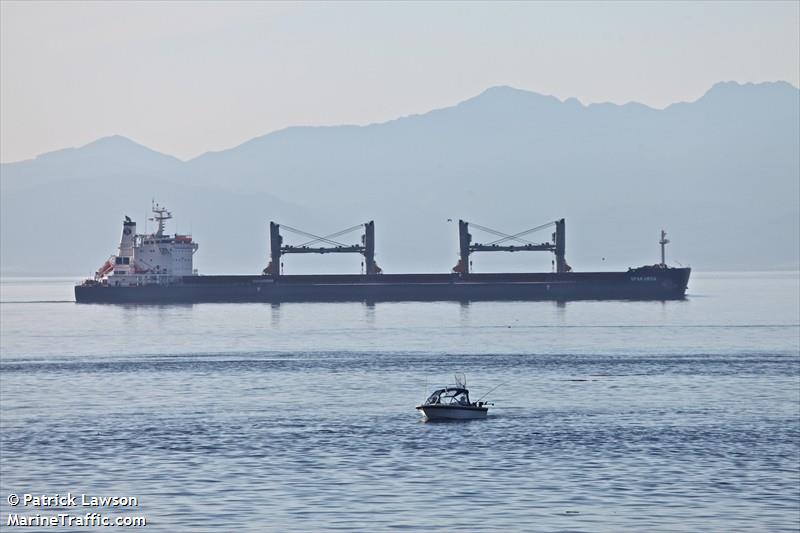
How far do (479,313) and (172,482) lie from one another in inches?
4574

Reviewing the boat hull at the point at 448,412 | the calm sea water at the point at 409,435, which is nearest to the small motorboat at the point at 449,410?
the boat hull at the point at 448,412

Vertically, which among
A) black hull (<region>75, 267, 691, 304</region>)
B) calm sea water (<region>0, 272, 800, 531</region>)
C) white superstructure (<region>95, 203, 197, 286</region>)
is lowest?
calm sea water (<region>0, 272, 800, 531</region>)

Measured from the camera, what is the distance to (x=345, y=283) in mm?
164625

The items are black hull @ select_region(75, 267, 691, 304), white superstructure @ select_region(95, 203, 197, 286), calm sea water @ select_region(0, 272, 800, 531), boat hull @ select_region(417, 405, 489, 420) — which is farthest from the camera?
white superstructure @ select_region(95, 203, 197, 286)

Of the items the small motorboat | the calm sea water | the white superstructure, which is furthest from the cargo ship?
the small motorboat

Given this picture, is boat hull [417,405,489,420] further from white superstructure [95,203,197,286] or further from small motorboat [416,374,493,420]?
white superstructure [95,203,197,286]

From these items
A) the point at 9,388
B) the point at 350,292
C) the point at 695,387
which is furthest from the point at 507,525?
the point at 350,292

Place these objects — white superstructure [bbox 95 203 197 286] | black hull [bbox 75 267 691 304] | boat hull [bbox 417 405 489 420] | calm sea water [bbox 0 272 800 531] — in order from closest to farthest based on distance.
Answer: calm sea water [bbox 0 272 800 531], boat hull [bbox 417 405 489 420], black hull [bbox 75 267 691 304], white superstructure [bbox 95 203 197 286]

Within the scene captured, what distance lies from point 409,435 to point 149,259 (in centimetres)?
12351

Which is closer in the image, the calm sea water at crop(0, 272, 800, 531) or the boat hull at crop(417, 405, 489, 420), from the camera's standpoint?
the calm sea water at crop(0, 272, 800, 531)

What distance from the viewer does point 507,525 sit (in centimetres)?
3098

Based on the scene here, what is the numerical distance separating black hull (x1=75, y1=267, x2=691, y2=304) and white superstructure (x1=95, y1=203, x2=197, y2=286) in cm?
178

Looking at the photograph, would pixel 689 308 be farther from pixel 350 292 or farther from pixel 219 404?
pixel 219 404

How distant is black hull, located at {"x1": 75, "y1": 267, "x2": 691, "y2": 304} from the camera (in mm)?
155625
